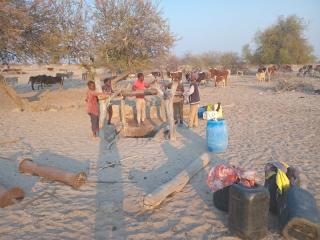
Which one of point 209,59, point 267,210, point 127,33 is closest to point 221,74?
point 127,33

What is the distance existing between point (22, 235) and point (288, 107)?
41.9 ft

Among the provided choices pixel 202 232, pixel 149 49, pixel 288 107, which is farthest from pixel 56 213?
pixel 149 49

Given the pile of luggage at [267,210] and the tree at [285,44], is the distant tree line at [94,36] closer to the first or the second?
the pile of luggage at [267,210]

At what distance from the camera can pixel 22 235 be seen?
4.41 meters

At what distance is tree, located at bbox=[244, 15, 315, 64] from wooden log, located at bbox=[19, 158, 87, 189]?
159 ft

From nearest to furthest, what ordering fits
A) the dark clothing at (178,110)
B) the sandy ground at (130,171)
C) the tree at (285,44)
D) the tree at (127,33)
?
the sandy ground at (130,171) → the dark clothing at (178,110) → the tree at (127,33) → the tree at (285,44)

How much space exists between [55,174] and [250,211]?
11.6 ft

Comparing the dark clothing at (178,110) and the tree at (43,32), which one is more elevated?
the tree at (43,32)

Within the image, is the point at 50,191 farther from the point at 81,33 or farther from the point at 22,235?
the point at 81,33

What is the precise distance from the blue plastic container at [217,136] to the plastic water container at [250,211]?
3643mm

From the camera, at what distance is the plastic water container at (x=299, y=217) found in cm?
394

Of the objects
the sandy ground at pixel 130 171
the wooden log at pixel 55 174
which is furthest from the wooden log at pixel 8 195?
the wooden log at pixel 55 174

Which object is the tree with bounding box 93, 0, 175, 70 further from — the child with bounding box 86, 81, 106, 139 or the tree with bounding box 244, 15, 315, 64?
the tree with bounding box 244, 15, 315, 64

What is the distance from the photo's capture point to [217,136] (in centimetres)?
784
